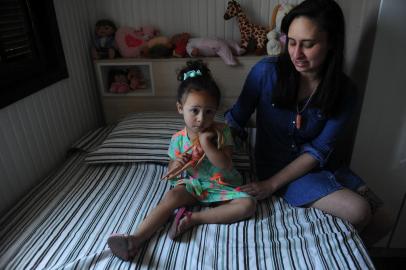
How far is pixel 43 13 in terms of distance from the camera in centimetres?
166

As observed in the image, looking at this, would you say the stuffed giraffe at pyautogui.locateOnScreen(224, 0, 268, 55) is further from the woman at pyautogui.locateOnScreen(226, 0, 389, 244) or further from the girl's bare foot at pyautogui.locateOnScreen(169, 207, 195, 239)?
the girl's bare foot at pyautogui.locateOnScreen(169, 207, 195, 239)

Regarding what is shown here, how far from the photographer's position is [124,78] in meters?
2.11

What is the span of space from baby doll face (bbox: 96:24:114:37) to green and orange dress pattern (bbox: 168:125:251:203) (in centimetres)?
113

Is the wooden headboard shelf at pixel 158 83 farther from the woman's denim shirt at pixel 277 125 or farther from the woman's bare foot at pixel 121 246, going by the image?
the woman's bare foot at pixel 121 246

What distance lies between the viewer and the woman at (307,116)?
1.10 m

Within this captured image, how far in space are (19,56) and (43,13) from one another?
0.29 meters

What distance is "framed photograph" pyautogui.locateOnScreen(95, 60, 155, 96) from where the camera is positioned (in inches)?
79.8

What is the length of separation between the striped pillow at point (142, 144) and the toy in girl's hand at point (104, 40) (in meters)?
0.57

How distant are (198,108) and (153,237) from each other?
50 cm

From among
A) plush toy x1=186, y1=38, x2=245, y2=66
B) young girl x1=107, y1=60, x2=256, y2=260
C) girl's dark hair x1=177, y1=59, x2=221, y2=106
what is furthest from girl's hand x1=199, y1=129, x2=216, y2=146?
plush toy x1=186, y1=38, x2=245, y2=66

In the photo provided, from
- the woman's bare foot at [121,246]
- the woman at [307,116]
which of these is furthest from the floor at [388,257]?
the woman's bare foot at [121,246]

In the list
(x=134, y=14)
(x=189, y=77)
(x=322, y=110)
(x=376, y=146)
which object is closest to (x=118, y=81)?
(x=134, y=14)

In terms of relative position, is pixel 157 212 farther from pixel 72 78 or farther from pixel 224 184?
pixel 72 78

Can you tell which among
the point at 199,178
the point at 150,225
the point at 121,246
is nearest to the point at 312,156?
the point at 199,178
